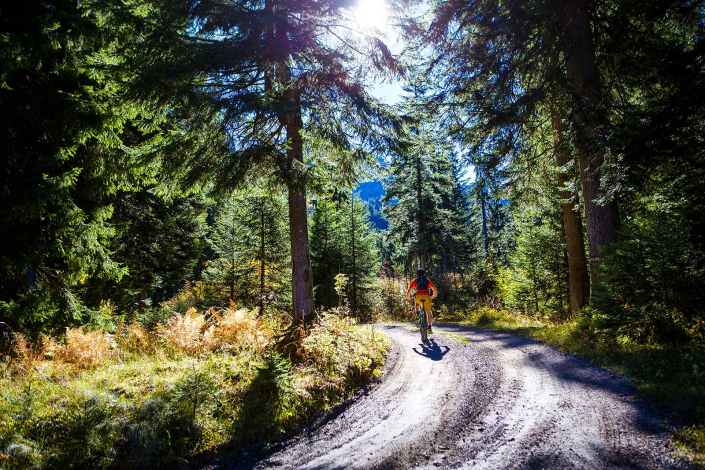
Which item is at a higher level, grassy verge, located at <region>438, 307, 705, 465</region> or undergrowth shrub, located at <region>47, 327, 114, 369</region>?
undergrowth shrub, located at <region>47, 327, 114, 369</region>

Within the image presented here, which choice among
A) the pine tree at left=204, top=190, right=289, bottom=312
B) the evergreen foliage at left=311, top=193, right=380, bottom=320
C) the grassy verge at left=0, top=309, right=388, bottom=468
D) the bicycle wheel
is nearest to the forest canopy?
the grassy verge at left=0, top=309, right=388, bottom=468

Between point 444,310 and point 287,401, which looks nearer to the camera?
point 287,401

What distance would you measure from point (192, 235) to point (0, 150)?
34.5ft

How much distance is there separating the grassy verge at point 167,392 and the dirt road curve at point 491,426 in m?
0.65

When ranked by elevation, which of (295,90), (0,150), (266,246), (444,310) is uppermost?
(295,90)

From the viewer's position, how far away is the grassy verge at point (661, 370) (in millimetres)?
3721

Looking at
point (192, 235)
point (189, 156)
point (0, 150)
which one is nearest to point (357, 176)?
point (189, 156)

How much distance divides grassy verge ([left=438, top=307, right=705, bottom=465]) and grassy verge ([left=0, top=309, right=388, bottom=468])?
4547 millimetres

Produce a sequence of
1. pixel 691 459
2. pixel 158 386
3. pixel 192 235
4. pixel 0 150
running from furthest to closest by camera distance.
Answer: pixel 192 235 → pixel 0 150 → pixel 158 386 → pixel 691 459

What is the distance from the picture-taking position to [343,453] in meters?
4.17

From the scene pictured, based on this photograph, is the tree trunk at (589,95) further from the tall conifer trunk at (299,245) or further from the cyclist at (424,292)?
the tall conifer trunk at (299,245)

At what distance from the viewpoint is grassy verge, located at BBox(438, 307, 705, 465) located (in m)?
3.72

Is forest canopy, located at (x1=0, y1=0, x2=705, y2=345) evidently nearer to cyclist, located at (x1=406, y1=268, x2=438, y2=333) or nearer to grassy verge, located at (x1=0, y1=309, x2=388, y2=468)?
grassy verge, located at (x1=0, y1=309, x2=388, y2=468)

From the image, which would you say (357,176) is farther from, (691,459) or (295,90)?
(691,459)
